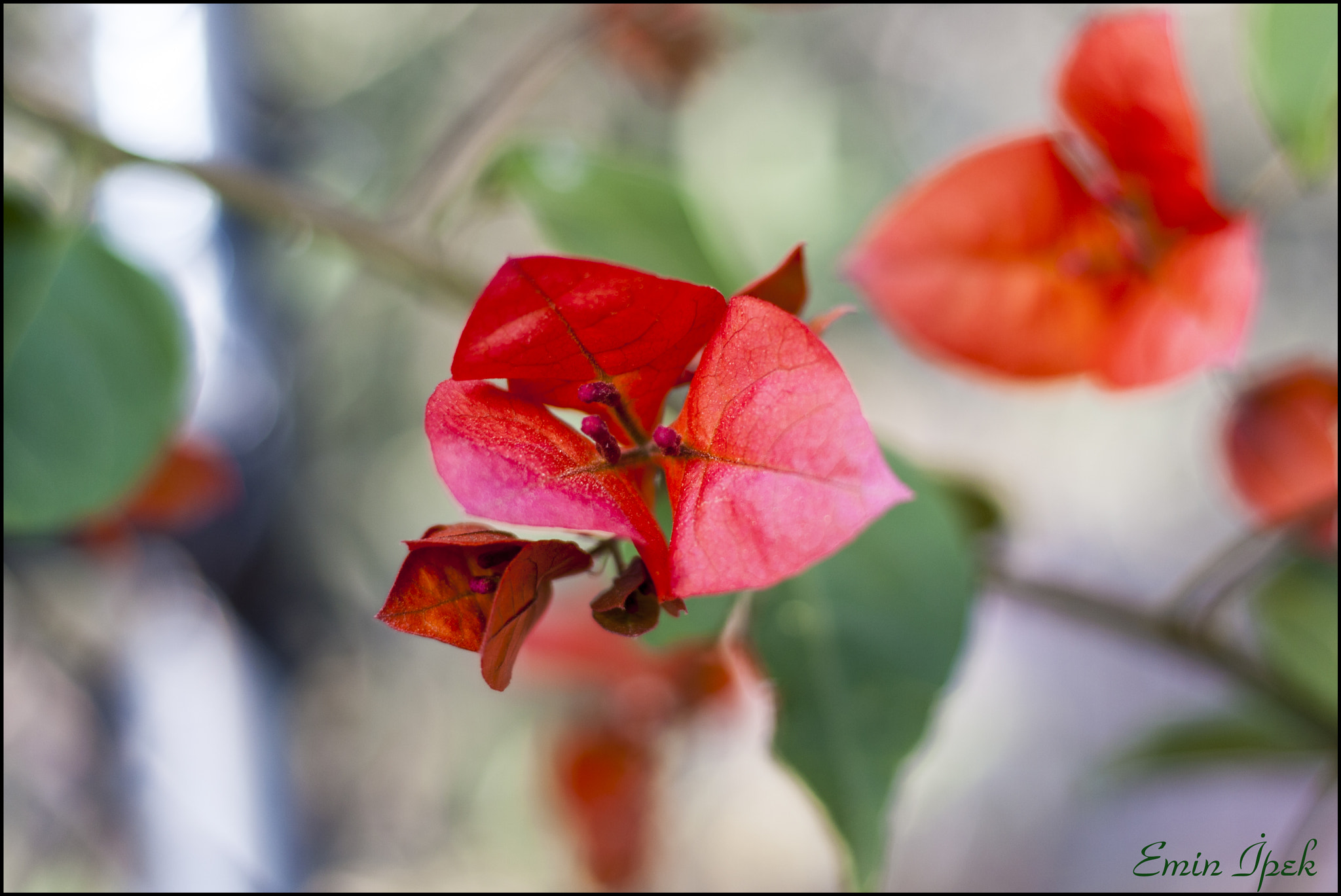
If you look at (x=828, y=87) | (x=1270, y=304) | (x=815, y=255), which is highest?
(x=828, y=87)

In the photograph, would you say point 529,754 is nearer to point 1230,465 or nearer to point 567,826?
point 567,826

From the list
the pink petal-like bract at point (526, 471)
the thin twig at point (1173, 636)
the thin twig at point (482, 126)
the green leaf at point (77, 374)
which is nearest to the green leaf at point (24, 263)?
the green leaf at point (77, 374)

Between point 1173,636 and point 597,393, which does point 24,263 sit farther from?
point 1173,636

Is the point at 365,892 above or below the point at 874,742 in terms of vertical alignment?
below

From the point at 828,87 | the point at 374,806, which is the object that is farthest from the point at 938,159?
the point at 374,806

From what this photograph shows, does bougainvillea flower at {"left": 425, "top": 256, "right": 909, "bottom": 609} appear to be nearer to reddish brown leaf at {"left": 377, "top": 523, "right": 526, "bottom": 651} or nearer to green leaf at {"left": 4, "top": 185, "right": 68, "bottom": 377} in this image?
reddish brown leaf at {"left": 377, "top": 523, "right": 526, "bottom": 651}

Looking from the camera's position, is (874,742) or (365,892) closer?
(874,742)

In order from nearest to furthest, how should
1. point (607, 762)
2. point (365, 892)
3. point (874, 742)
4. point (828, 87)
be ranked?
1. point (874, 742)
2. point (607, 762)
3. point (365, 892)
4. point (828, 87)

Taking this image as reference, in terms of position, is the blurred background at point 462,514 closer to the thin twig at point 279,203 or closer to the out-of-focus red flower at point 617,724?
the out-of-focus red flower at point 617,724
